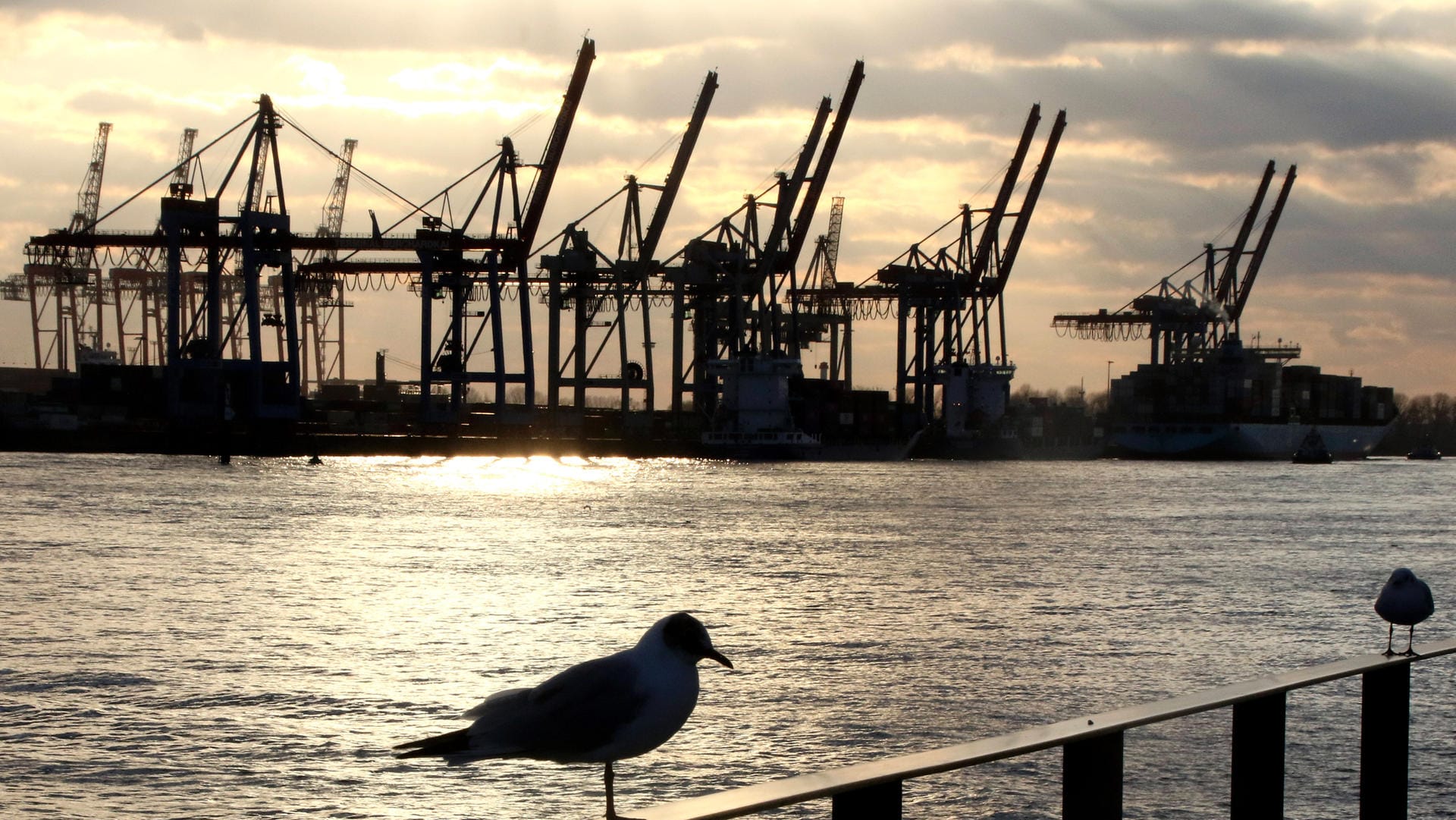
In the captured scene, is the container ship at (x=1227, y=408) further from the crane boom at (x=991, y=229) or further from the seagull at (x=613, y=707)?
the seagull at (x=613, y=707)

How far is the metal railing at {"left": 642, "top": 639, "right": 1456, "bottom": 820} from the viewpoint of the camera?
3.29 metres

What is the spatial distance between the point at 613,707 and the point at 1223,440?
158638mm

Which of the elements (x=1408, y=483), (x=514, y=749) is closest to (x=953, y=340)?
(x=1408, y=483)

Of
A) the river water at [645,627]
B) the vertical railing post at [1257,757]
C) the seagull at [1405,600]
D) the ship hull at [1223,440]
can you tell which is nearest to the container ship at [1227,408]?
the ship hull at [1223,440]

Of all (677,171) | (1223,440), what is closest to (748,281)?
(677,171)

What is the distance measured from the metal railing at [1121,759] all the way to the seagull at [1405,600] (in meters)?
4.41

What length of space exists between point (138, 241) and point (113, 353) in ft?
146

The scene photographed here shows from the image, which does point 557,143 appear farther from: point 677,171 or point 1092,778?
point 1092,778

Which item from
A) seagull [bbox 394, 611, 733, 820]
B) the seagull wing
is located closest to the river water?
seagull [bbox 394, 611, 733, 820]

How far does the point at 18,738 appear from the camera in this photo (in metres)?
14.1

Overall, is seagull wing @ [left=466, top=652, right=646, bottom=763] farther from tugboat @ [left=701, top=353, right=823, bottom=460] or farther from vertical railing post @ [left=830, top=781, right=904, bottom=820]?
tugboat @ [left=701, top=353, right=823, bottom=460]

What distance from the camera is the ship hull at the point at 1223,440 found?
156 metres

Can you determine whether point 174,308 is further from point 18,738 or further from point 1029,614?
point 18,738

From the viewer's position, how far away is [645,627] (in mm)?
22891
